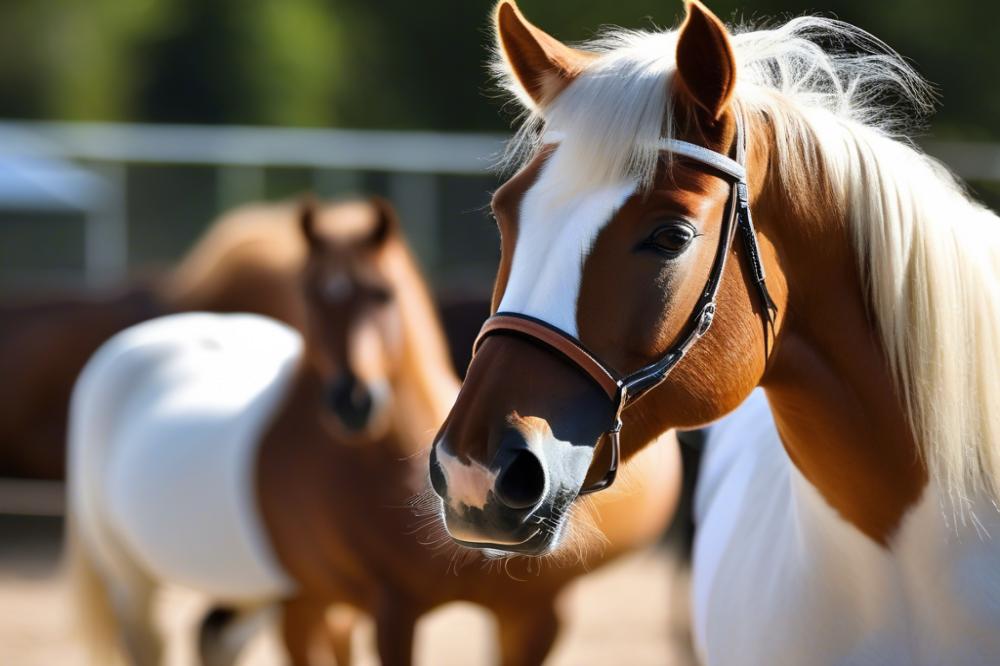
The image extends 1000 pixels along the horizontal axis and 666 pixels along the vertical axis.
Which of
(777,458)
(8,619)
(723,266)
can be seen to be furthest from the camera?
(8,619)

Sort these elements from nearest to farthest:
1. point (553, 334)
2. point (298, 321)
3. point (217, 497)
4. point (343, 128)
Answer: point (553, 334) < point (217, 497) < point (298, 321) < point (343, 128)

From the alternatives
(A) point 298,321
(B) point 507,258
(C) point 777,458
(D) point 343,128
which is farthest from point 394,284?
(D) point 343,128

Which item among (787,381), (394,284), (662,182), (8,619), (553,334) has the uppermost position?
(662,182)

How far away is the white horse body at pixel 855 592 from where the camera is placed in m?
1.58

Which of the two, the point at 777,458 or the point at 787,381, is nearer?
the point at 787,381

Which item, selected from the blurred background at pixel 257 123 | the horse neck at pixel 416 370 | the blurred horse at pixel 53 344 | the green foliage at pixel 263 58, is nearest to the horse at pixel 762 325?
the blurred background at pixel 257 123

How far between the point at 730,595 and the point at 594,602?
13.6 ft

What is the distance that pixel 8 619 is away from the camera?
5.50 meters

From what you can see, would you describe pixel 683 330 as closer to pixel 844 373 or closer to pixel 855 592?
pixel 844 373

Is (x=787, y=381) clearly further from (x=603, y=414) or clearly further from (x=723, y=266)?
(x=603, y=414)

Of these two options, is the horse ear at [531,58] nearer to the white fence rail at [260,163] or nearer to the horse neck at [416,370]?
the horse neck at [416,370]

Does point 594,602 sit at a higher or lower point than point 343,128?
higher

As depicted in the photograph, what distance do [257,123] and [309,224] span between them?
16.6 m

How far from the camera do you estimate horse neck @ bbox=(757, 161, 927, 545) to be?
1604 mm
